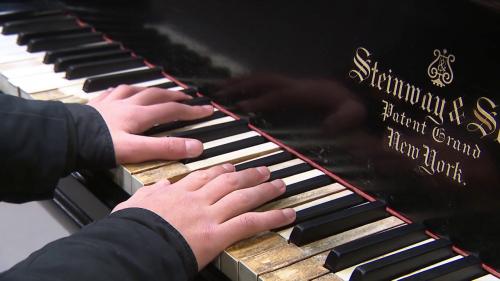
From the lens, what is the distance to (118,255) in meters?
1.12

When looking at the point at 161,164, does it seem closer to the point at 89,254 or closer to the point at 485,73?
the point at 89,254

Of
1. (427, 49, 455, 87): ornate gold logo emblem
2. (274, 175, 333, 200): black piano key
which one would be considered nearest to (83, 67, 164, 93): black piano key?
(274, 175, 333, 200): black piano key

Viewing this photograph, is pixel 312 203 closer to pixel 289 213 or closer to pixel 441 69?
pixel 289 213

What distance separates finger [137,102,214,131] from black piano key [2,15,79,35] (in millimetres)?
665

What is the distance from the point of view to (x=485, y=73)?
113cm

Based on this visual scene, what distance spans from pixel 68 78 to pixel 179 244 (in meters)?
0.78

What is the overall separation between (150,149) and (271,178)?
23 centimetres

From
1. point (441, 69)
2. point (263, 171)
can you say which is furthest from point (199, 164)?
point (441, 69)

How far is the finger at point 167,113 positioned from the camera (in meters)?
1.53

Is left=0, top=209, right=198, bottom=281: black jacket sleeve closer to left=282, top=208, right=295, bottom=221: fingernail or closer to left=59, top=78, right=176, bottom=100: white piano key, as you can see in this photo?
left=282, top=208, right=295, bottom=221: fingernail

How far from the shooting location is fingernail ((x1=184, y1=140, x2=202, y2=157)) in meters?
1.46

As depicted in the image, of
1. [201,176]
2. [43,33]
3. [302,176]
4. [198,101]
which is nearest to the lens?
[201,176]

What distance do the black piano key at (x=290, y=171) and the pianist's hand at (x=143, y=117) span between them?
156 millimetres

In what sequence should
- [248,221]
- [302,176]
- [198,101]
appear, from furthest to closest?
[198,101]
[302,176]
[248,221]
